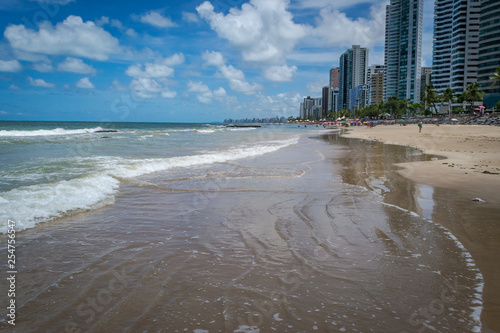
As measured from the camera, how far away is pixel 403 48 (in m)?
190

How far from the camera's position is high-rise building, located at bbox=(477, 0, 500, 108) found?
108 m

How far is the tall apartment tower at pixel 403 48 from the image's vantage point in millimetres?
184375

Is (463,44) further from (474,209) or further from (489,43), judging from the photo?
(474,209)

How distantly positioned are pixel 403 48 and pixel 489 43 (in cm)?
8098

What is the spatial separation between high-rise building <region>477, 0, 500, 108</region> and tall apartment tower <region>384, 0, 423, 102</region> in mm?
69081

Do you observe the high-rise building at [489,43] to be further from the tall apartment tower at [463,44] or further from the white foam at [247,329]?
the white foam at [247,329]

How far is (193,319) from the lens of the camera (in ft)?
10.9

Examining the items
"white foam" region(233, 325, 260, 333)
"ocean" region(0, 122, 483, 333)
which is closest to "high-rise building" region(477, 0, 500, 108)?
"ocean" region(0, 122, 483, 333)

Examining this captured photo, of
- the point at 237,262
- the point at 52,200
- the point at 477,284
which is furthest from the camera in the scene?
the point at 52,200

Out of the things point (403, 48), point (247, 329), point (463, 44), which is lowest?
point (247, 329)

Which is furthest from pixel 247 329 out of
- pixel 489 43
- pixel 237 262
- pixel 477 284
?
pixel 489 43

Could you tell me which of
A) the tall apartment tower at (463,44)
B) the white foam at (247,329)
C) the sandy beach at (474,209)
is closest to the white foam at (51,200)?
the white foam at (247,329)

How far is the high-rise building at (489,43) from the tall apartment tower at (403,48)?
6908 cm

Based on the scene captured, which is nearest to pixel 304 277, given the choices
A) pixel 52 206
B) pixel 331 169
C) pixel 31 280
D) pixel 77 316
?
pixel 77 316
